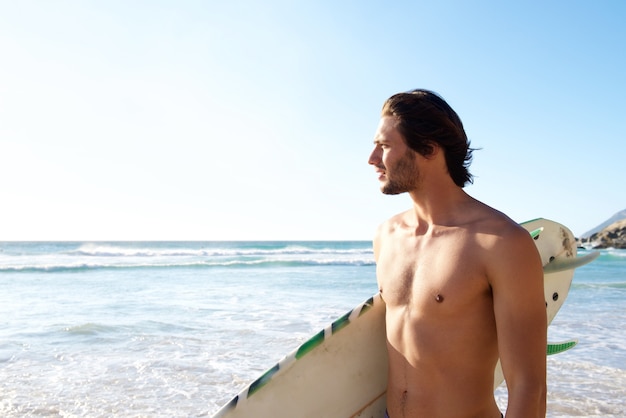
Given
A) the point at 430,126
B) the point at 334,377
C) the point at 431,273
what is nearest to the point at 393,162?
the point at 430,126

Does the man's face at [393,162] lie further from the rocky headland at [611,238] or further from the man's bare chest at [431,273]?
the rocky headland at [611,238]

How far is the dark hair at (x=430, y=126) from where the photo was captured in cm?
178

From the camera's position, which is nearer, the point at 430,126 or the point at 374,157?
the point at 430,126

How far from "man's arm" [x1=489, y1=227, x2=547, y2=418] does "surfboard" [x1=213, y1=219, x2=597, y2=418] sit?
0.74 meters

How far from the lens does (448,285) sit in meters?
1.65

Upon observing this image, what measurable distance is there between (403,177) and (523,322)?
60 cm

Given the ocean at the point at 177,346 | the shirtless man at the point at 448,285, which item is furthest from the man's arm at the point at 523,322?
the ocean at the point at 177,346

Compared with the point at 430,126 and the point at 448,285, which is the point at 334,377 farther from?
the point at 430,126

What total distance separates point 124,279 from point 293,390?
14.4 meters

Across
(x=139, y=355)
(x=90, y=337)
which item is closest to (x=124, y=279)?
(x=90, y=337)

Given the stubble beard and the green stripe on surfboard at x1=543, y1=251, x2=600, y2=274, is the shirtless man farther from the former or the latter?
the green stripe on surfboard at x1=543, y1=251, x2=600, y2=274

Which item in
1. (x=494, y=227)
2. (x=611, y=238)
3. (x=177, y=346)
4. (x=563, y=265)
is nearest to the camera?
(x=494, y=227)

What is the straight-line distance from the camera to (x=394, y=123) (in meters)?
1.83

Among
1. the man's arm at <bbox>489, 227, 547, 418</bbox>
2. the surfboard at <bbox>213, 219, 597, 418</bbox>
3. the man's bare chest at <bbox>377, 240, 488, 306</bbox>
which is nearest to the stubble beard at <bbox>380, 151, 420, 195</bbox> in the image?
the man's bare chest at <bbox>377, 240, 488, 306</bbox>
